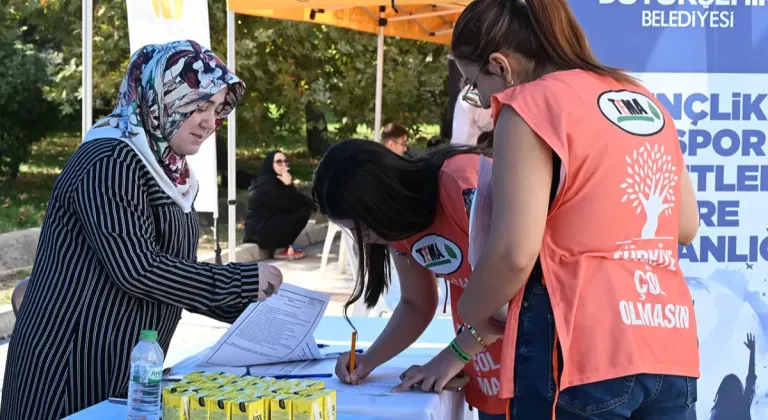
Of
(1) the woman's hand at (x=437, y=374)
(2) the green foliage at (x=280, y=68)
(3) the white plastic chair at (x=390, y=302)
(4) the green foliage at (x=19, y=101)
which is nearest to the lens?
(1) the woman's hand at (x=437, y=374)

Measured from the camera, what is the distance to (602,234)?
4.68 ft

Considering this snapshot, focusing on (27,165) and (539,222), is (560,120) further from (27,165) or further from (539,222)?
(27,165)

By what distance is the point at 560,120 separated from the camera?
138 cm

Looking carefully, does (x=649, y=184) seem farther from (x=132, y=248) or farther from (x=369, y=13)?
(x=369, y=13)

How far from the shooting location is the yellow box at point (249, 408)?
4.93ft

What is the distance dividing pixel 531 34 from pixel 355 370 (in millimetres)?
1016

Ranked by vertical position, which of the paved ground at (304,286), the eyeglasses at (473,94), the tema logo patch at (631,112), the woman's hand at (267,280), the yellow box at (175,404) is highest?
the eyeglasses at (473,94)

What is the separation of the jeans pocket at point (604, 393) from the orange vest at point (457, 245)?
23.6 inches

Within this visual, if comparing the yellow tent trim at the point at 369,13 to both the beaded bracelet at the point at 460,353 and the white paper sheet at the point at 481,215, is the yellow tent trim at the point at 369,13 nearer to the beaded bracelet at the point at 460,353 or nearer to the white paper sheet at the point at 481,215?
the beaded bracelet at the point at 460,353

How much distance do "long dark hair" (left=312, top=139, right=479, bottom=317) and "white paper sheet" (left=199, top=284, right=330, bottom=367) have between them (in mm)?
336

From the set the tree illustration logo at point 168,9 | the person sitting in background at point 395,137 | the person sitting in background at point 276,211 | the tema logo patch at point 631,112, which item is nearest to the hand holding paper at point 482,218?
the tema logo patch at point 631,112

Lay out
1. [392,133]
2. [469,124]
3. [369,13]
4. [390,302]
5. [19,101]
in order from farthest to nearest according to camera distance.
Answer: [19,101] < [369,13] < [392,133] < [469,124] < [390,302]

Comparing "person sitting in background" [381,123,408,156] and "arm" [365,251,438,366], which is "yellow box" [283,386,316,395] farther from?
"person sitting in background" [381,123,408,156]

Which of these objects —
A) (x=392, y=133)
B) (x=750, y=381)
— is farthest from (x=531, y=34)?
(x=392, y=133)
